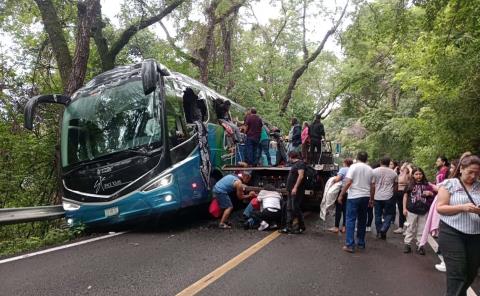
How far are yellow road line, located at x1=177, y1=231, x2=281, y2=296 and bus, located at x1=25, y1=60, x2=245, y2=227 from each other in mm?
1783

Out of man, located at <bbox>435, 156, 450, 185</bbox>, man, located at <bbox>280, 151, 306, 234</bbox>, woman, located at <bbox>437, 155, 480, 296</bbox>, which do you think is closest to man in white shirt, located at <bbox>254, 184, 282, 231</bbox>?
man, located at <bbox>280, 151, 306, 234</bbox>

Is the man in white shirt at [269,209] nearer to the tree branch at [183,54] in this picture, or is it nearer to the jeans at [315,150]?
the jeans at [315,150]

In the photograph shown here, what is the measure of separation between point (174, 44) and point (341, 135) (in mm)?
23662

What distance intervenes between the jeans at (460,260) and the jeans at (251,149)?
7.47 metres

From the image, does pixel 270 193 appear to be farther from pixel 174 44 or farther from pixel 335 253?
pixel 174 44

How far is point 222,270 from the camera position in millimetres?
5512

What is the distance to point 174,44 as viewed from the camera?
20.0 metres

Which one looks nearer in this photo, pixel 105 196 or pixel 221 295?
pixel 221 295

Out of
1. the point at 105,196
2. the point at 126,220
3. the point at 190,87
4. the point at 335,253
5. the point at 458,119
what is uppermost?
the point at 190,87

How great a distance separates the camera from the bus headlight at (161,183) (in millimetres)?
7730

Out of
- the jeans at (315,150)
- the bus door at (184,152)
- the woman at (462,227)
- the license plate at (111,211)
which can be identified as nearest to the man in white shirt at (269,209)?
the bus door at (184,152)

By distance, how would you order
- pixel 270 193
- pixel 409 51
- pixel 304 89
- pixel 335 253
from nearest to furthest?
pixel 335 253, pixel 270 193, pixel 409 51, pixel 304 89

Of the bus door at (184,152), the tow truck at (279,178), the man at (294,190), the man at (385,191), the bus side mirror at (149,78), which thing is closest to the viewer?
the bus side mirror at (149,78)

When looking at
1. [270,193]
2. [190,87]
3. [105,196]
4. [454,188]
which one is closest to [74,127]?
[105,196]
